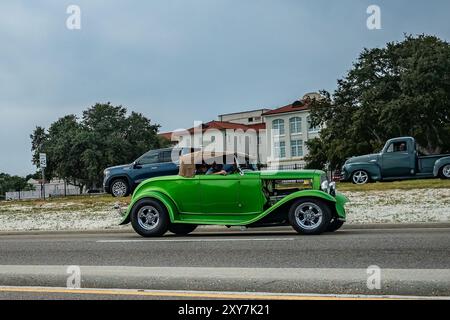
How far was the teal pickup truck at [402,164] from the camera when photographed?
2331 cm

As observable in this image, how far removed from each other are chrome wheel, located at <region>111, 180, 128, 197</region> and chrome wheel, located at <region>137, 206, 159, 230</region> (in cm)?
980

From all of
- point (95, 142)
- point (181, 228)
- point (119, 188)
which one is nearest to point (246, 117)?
point (95, 142)

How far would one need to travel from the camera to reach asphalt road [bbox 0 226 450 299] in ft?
20.2

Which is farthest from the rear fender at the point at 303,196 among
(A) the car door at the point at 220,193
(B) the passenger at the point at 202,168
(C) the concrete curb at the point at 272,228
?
(C) the concrete curb at the point at 272,228

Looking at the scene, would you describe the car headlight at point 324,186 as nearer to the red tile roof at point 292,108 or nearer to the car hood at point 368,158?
the car hood at point 368,158

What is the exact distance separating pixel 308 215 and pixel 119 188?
12470 mm

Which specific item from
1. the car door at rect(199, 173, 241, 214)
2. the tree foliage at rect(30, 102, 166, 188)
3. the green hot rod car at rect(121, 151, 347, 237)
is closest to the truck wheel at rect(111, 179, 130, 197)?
the green hot rod car at rect(121, 151, 347, 237)

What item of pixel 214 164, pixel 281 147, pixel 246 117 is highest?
pixel 246 117

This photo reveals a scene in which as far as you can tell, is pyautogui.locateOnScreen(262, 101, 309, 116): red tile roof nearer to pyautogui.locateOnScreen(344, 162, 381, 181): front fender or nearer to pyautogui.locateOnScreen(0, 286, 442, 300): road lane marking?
pyautogui.locateOnScreen(344, 162, 381, 181): front fender

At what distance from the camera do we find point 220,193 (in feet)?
37.7

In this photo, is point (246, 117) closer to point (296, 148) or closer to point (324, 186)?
point (296, 148)
